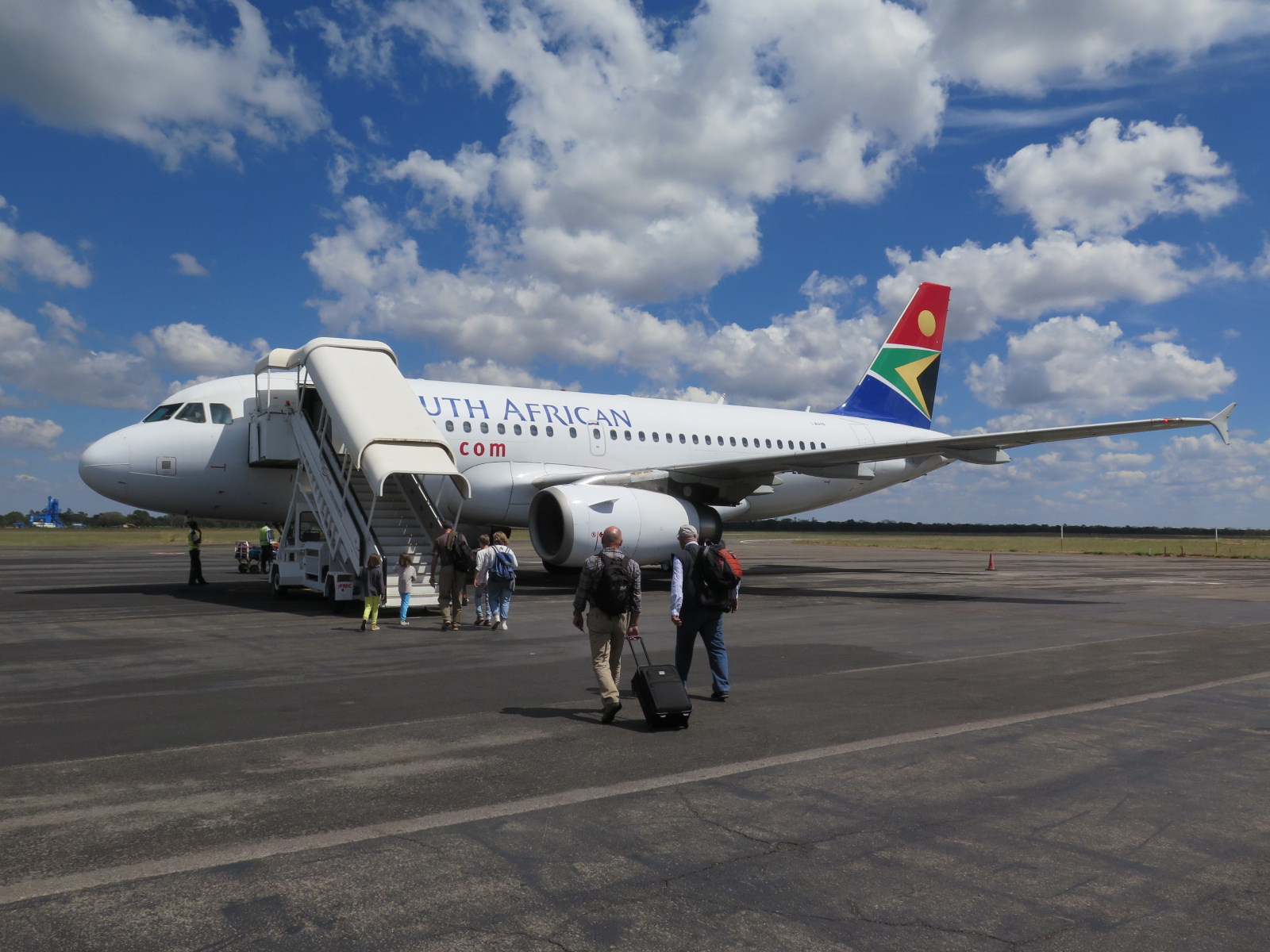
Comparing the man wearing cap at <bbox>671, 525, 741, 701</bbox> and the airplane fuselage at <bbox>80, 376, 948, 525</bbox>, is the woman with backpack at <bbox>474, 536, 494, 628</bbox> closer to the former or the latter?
the airplane fuselage at <bbox>80, 376, 948, 525</bbox>

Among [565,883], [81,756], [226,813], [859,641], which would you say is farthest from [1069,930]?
[859,641]

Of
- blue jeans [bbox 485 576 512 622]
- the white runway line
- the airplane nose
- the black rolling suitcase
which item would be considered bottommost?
the white runway line

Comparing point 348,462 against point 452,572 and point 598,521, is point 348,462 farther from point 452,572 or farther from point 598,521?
point 598,521

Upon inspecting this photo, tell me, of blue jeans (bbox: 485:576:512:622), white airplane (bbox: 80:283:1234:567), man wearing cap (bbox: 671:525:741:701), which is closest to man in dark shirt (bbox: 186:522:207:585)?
white airplane (bbox: 80:283:1234:567)

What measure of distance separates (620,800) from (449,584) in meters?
8.60

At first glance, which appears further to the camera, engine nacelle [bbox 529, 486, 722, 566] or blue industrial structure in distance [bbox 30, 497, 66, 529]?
blue industrial structure in distance [bbox 30, 497, 66, 529]

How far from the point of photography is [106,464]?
16.8 metres

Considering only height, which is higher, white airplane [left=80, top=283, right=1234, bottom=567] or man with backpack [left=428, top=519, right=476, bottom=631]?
white airplane [left=80, top=283, right=1234, bottom=567]

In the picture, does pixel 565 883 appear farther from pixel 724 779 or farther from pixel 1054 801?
pixel 1054 801

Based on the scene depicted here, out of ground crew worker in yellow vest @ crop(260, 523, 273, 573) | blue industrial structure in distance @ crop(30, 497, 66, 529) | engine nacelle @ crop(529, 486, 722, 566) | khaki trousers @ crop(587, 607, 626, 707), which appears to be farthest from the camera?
blue industrial structure in distance @ crop(30, 497, 66, 529)

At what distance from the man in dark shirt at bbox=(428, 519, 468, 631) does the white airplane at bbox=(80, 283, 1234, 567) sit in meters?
2.14

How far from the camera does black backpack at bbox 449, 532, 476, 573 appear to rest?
13375mm

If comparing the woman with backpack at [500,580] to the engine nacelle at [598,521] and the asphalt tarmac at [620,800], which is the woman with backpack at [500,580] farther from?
the engine nacelle at [598,521]

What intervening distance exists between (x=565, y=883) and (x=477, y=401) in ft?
53.3
